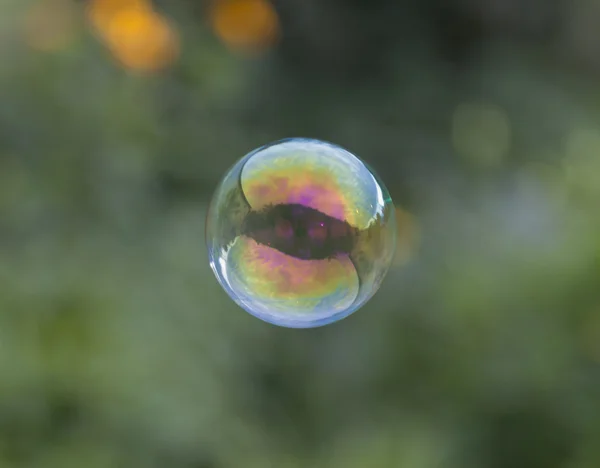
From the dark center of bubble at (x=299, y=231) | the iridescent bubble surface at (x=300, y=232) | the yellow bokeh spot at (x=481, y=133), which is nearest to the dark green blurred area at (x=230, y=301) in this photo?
the yellow bokeh spot at (x=481, y=133)

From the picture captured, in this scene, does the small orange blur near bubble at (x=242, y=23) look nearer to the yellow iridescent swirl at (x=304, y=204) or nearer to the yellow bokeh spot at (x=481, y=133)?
the yellow bokeh spot at (x=481, y=133)

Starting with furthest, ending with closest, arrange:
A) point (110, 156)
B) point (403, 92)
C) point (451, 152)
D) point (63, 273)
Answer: point (403, 92) < point (451, 152) < point (110, 156) < point (63, 273)

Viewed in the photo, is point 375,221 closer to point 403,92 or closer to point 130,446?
point 130,446

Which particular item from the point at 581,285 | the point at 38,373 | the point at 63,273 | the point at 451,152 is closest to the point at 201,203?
the point at 63,273

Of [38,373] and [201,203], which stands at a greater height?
[201,203]

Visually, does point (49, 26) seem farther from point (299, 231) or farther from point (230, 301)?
point (299, 231)

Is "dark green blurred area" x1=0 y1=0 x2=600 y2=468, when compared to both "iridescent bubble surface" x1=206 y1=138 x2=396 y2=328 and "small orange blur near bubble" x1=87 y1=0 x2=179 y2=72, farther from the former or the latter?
"iridescent bubble surface" x1=206 y1=138 x2=396 y2=328

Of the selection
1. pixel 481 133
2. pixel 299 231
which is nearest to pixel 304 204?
pixel 299 231

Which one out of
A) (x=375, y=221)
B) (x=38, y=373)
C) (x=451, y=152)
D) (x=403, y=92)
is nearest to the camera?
(x=375, y=221)
